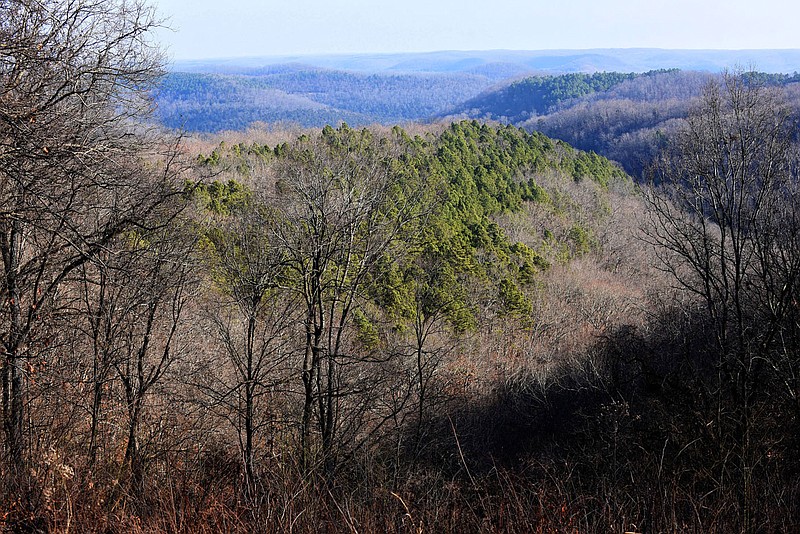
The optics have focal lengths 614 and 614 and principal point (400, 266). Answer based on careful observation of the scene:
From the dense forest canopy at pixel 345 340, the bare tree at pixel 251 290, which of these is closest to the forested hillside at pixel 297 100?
the dense forest canopy at pixel 345 340

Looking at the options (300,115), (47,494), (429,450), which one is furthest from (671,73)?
Result: (47,494)

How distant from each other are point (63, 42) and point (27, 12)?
3.41ft

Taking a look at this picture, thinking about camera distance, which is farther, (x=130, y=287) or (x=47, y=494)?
(x=130, y=287)

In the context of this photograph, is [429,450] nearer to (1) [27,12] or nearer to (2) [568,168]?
(1) [27,12]

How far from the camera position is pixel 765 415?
332 inches

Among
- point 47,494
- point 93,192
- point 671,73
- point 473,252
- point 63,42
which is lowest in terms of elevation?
point 473,252

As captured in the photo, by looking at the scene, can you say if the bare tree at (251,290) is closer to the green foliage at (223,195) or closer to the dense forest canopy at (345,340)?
the dense forest canopy at (345,340)

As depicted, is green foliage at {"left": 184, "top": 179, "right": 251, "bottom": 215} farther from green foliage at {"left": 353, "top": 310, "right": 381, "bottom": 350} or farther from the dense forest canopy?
green foliage at {"left": 353, "top": 310, "right": 381, "bottom": 350}

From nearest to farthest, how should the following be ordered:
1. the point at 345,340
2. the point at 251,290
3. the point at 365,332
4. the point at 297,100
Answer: the point at 251,290
the point at 345,340
the point at 365,332
the point at 297,100

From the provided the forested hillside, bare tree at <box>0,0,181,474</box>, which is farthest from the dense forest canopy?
the forested hillside

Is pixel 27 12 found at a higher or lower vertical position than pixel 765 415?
higher

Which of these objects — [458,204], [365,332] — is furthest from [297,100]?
[365,332]

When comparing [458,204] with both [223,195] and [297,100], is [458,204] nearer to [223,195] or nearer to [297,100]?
[223,195]

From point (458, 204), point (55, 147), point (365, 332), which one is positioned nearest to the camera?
point (55, 147)
